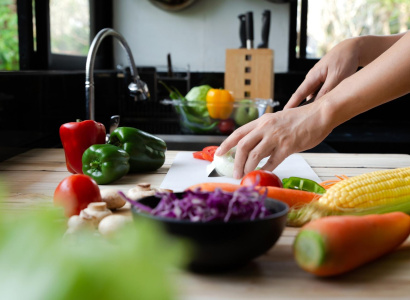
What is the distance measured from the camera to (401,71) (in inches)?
42.6

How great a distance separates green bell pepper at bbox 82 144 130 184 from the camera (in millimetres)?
1339

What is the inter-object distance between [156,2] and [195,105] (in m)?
1.20

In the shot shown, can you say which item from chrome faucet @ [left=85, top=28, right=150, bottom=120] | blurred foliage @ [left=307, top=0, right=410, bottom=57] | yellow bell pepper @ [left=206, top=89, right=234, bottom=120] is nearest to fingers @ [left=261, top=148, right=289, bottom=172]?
chrome faucet @ [left=85, top=28, right=150, bottom=120]

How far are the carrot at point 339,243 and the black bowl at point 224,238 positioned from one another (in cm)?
5

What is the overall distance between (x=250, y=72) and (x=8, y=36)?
1.43m

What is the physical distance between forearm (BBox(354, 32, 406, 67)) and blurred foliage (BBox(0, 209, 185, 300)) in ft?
5.15

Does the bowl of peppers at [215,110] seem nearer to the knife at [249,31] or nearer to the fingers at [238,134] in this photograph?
the knife at [249,31]

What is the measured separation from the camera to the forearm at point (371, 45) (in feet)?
5.24

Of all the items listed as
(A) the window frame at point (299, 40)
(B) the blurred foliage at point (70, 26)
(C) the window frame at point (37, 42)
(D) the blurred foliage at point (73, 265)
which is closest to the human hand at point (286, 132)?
(D) the blurred foliage at point (73, 265)

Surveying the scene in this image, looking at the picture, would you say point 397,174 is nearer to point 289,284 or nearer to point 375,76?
point 375,76

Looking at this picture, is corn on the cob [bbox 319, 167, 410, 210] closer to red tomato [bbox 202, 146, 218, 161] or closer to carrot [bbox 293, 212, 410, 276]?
carrot [bbox 293, 212, 410, 276]

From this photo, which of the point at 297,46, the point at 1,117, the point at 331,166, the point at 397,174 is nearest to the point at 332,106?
the point at 397,174

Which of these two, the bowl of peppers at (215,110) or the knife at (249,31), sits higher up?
the knife at (249,31)

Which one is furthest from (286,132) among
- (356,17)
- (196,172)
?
(356,17)
